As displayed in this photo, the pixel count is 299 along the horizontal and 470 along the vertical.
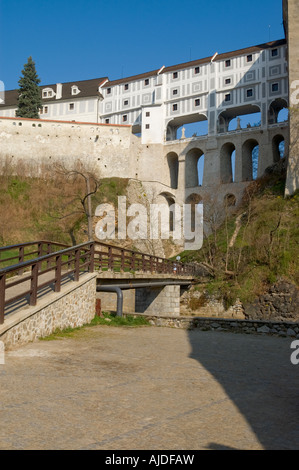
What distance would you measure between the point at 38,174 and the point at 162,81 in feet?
78.6

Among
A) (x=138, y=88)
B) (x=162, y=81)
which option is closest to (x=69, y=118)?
(x=138, y=88)

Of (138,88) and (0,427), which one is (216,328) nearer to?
(0,427)

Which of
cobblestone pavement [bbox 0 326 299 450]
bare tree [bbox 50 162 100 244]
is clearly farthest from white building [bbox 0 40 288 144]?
cobblestone pavement [bbox 0 326 299 450]

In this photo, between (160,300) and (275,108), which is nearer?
(160,300)

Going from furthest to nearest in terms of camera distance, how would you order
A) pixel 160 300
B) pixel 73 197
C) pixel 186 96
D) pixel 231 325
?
pixel 186 96
pixel 73 197
pixel 160 300
pixel 231 325

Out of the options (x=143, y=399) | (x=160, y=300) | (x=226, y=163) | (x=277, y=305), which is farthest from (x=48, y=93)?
(x=143, y=399)

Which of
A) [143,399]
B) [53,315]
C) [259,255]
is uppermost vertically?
[259,255]

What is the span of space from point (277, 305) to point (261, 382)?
21.7m

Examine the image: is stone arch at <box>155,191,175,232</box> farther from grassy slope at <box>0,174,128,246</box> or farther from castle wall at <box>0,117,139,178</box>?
grassy slope at <box>0,174,128,246</box>

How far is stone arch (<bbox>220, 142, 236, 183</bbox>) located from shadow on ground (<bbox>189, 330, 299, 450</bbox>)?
141 feet

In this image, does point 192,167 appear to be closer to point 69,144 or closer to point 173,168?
point 173,168

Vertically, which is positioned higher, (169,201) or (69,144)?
(69,144)

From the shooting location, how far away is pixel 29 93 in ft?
184

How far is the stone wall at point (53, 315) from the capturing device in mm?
8195
